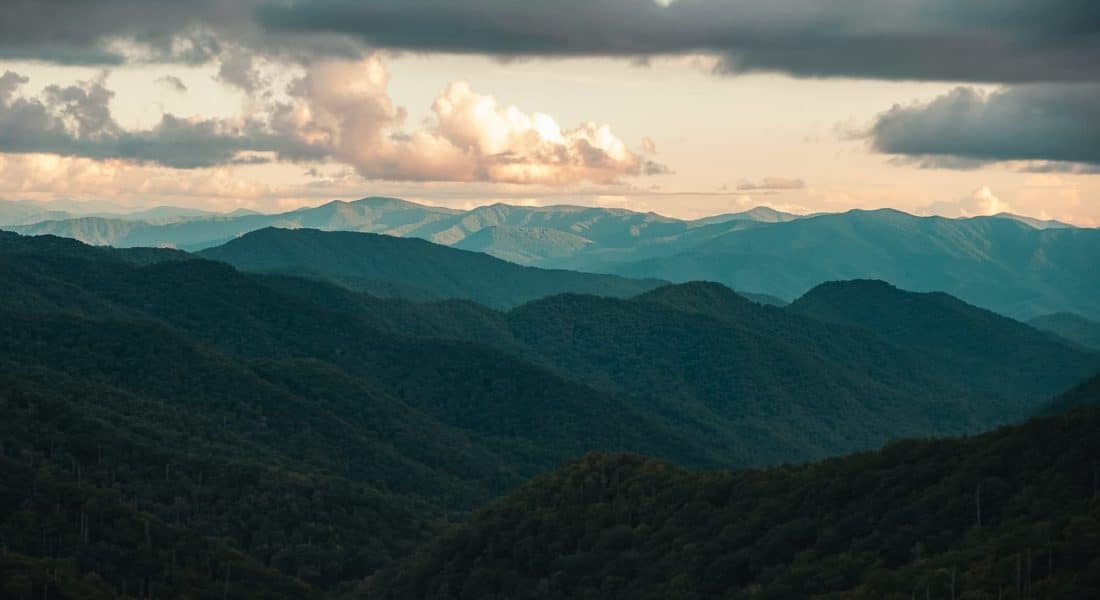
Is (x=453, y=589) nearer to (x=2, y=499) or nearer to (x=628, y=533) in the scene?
(x=628, y=533)

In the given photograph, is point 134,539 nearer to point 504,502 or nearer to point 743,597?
point 504,502

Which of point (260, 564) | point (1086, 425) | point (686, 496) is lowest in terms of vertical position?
point (260, 564)

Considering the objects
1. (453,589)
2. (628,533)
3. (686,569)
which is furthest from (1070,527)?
(453,589)

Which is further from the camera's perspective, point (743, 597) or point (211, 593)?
point (211, 593)

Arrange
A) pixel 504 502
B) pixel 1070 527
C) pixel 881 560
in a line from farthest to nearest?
pixel 504 502 → pixel 881 560 → pixel 1070 527

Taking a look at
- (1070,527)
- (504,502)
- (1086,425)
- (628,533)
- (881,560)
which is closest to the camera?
(1070,527)

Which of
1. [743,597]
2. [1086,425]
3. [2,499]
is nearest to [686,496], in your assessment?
[743,597]

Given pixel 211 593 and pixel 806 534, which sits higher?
pixel 806 534
